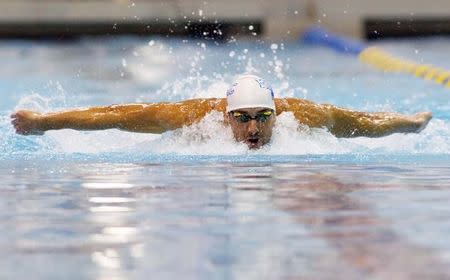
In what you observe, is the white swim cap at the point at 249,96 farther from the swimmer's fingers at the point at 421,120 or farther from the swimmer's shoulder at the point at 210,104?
the swimmer's fingers at the point at 421,120

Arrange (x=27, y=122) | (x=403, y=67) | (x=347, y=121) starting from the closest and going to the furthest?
(x=27, y=122), (x=347, y=121), (x=403, y=67)

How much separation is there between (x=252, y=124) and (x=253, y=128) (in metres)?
0.05

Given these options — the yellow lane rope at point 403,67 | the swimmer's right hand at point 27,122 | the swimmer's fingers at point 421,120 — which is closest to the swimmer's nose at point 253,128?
the swimmer's fingers at point 421,120

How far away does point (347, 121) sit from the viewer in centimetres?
509

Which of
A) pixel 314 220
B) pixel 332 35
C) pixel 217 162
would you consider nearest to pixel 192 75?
pixel 332 35

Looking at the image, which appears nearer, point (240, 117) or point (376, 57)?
point (240, 117)

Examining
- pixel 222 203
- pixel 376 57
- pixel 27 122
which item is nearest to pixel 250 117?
pixel 27 122

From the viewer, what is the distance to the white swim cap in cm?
489

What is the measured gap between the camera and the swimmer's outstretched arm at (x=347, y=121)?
16.6 ft

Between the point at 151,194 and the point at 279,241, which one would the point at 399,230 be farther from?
the point at 151,194

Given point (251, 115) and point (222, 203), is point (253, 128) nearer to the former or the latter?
point (251, 115)

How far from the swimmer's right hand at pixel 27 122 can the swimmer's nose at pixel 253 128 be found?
0.93 metres

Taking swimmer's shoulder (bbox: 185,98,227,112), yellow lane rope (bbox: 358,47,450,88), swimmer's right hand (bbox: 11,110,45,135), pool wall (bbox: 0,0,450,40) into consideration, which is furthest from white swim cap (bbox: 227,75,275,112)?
pool wall (bbox: 0,0,450,40)

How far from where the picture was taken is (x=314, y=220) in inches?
118
